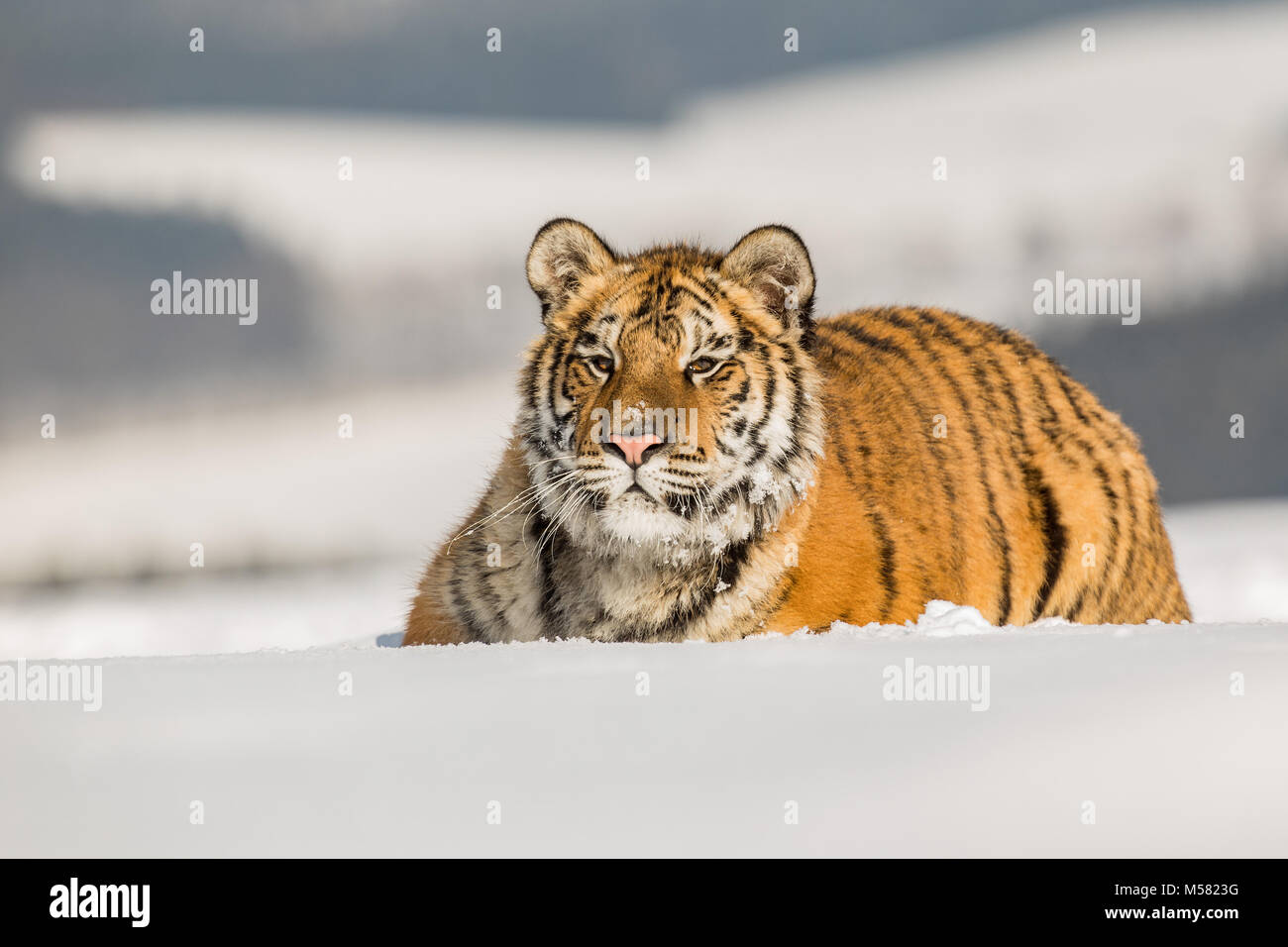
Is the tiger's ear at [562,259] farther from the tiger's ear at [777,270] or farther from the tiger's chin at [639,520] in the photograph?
the tiger's chin at [639,520]

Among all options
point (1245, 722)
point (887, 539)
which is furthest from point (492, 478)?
point (1245, 722)

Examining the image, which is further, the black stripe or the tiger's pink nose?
the black stripe

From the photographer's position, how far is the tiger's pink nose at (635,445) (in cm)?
514

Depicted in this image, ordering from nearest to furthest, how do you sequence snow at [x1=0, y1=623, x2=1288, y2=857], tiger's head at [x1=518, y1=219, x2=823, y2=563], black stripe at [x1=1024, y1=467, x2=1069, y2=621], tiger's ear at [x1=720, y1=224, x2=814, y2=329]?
snow at [x1=0, y1=623, x2=1288, y2=857] < tiger's head at [x1=518, y1=219, x2=823, y2=563] < tiger's ear at [x1=720, y1=224, x2=814, y2=329] < black stripe at [x1=1024, y1=467, x2=1069, y2=621]

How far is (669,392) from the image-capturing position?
17.5 ft

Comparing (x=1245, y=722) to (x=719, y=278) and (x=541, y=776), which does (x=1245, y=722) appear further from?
(x=719, y=278)

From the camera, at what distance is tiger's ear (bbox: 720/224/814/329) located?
18.8 ft

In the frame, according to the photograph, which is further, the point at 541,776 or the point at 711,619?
the point at 711,619

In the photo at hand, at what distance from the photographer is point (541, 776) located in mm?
3447

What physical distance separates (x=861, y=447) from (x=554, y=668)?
8.39 feet

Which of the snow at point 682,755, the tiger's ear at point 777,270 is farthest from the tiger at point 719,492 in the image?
the snow at point 682,755

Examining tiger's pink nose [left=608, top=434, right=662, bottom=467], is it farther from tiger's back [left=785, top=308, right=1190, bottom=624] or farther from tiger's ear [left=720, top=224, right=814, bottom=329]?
tiger's ear [left=720, top=224, right=814, bottom=329]

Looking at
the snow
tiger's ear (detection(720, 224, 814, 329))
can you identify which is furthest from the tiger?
the snow

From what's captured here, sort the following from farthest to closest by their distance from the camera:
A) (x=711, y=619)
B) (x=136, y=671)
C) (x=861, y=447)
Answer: (x=861, y=447) → (x=711, y=619) → (x=136, y=671)
